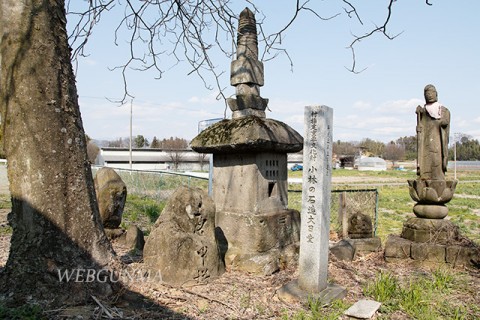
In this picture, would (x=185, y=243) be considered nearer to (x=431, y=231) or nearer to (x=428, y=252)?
(x=428, y=252)

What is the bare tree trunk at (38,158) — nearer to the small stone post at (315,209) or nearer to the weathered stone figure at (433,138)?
the small stone post at (315,209)

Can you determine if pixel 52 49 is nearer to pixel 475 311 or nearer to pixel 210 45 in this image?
pixel 210 45

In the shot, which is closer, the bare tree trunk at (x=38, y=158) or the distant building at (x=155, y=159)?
the bare tree trunk at (x=38, y=158)

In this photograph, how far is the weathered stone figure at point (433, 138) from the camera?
19.2 ft

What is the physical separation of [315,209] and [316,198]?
0.12 meters

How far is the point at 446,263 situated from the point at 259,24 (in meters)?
4.44

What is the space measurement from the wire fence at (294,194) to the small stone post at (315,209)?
3.00m

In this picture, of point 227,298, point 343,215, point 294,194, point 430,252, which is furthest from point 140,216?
point 430,252

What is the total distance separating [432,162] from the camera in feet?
19.3

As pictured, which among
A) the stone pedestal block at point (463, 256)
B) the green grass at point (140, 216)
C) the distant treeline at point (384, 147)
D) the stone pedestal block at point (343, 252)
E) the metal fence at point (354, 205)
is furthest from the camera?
the distant treeline at point (384, 147)

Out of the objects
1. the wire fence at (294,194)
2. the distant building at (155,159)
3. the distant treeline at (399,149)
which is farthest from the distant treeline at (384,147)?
the wire fence at (294,194)

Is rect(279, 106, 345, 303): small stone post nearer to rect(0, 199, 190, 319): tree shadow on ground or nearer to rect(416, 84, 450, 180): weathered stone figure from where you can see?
rect(0, 199, 190, 319): tree shadow on ground

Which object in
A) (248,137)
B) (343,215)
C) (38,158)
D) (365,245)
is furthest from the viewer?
(343,215)

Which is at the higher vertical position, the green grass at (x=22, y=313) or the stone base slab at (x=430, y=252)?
the green grass at (x=22, y=313)
